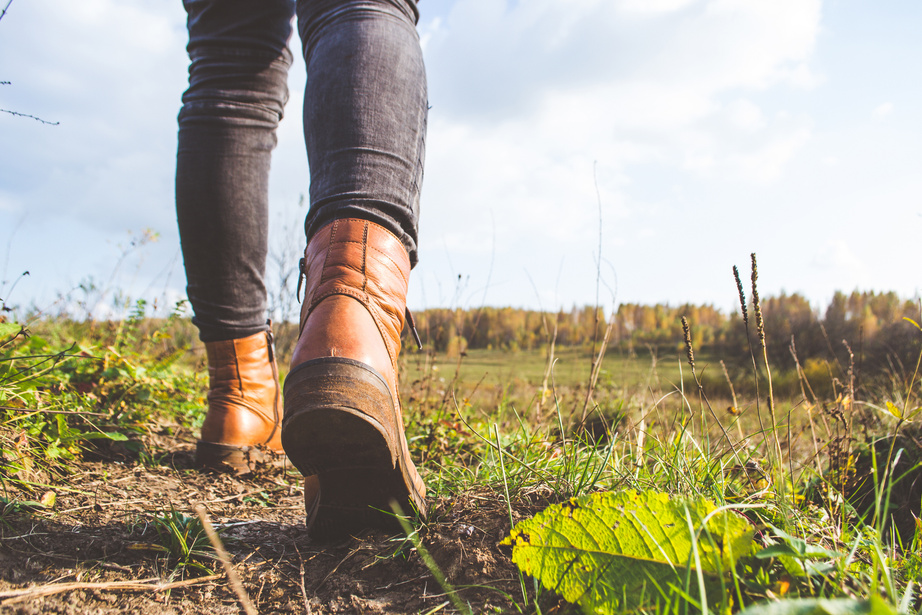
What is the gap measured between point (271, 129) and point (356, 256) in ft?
2.63

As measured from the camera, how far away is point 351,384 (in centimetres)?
88

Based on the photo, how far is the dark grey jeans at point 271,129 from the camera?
3.57ft

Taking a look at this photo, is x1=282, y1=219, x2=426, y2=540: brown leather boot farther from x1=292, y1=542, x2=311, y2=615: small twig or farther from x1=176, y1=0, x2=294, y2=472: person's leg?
x1=176, y1=0, x2=294, y2=472: person's leg

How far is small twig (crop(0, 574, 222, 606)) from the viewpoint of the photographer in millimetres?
749

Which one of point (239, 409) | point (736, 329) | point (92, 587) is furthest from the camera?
point (736, 329)

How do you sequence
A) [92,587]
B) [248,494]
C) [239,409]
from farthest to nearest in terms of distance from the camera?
1. [239,409]
2. [248,494]
3. [92,587]

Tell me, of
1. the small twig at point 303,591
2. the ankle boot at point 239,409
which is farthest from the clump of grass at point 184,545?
the ankle boot at point 239,409

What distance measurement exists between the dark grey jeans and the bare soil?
59 centimetres

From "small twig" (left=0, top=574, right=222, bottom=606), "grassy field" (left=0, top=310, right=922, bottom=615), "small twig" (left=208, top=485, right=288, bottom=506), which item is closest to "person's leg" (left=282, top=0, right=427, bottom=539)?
"grassy field" (left=0, top=310, right=922, bottom=615)

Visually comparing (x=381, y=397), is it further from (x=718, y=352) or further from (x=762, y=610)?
(x=718, y=352)

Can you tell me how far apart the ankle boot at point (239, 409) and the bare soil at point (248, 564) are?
32cm

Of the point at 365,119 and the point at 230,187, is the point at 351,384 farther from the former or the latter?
the point at 230,187

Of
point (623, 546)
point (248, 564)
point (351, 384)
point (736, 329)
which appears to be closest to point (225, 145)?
point (351, 384)

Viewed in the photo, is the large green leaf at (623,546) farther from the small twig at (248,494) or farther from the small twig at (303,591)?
the small twig at (248,494)
